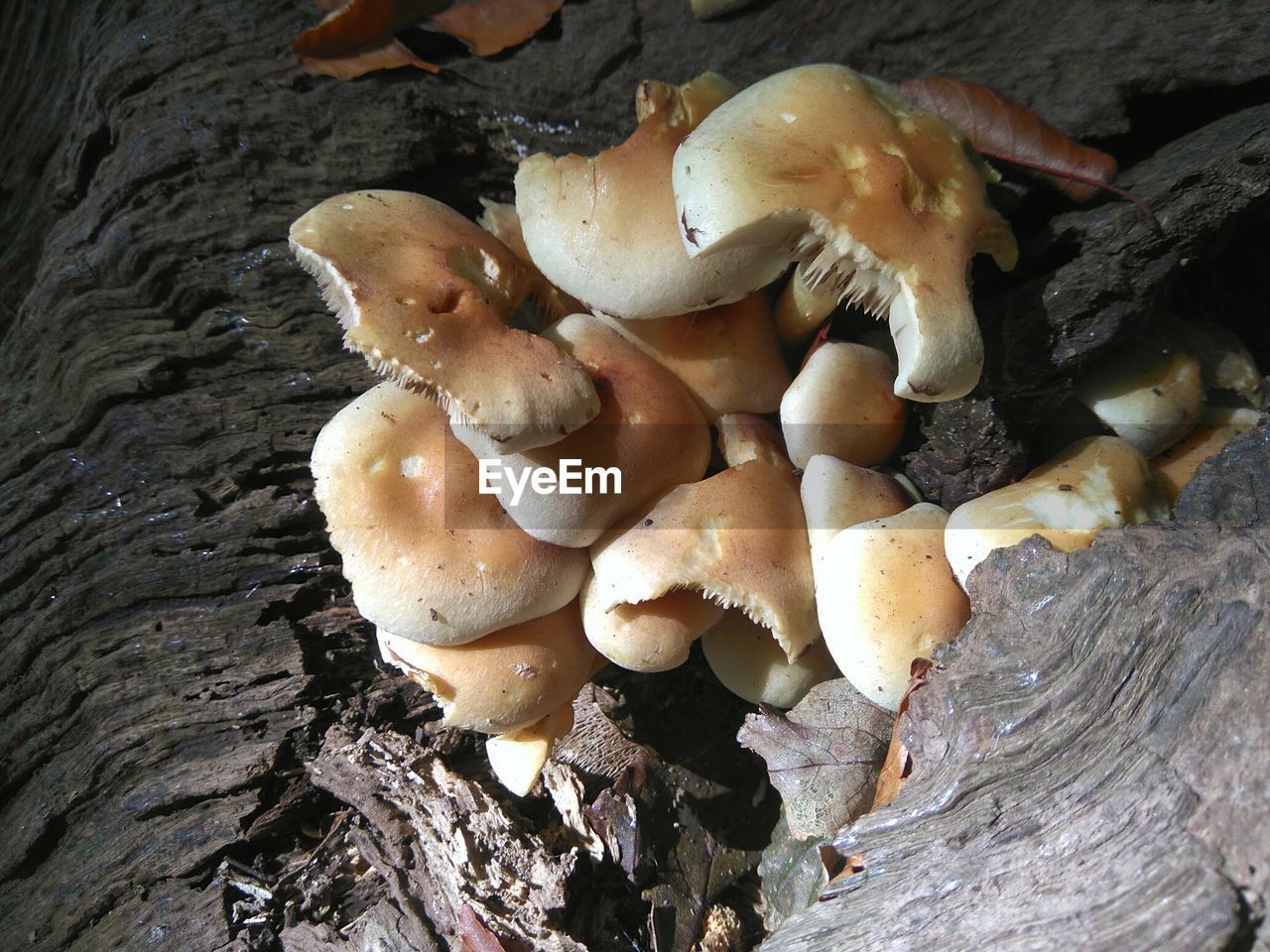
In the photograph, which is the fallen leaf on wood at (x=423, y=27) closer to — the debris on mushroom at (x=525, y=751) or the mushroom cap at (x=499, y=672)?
the mushroom cap at (x=499, y=672)

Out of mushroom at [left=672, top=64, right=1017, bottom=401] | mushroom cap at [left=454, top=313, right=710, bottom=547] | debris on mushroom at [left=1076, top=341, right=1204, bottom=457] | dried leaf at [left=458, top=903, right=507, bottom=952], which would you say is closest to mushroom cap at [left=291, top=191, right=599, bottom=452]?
mushroom cap at [left=454, top=313, right=710, bottom=547]

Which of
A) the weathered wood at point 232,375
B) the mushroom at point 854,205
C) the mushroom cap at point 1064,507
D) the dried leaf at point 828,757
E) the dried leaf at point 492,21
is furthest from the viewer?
the dried leaf at point 492,21

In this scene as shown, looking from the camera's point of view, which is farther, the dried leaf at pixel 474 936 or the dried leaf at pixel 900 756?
the dried leaf at pixel 474 936

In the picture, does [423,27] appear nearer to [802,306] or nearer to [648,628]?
[802,306]

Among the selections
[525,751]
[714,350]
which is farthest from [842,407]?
[525,751]

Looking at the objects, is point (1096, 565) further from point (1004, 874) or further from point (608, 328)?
point (608, 328)

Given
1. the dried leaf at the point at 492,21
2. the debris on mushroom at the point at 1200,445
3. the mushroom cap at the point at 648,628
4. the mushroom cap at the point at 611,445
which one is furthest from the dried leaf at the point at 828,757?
the dried leaf at the point at 492,21
